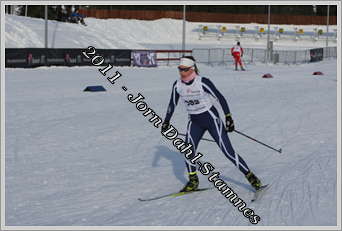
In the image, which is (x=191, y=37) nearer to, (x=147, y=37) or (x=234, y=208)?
(x=147, y=37)

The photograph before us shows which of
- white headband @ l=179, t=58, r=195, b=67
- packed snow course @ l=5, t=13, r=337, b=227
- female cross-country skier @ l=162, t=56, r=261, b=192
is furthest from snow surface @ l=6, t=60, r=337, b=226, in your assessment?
white headband @ l=179, t=58, r=195, b=67

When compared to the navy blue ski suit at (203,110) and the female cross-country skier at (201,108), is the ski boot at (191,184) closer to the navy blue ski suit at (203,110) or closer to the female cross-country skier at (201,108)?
the female cross-country skier at (201,108)

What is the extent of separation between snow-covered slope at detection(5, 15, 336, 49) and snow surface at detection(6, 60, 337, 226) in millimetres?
21273

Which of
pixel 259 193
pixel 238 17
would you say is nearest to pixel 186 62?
pixel 259 193

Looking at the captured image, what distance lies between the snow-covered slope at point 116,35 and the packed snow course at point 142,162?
21.0 metres

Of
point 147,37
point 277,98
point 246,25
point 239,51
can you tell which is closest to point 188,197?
point 277,98

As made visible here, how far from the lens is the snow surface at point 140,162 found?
6441 millimetres

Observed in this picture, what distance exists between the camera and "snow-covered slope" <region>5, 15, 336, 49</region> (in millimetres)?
39375

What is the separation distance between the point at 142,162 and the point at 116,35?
2003 inches

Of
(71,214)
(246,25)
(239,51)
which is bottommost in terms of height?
(71,214)

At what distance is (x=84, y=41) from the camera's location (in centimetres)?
4191

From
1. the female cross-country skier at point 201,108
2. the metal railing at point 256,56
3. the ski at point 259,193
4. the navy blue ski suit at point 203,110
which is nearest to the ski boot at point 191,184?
the female cross-country skier at point 201,108

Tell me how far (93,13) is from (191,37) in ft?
42.2

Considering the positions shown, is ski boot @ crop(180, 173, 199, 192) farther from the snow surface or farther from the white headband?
the white headband
